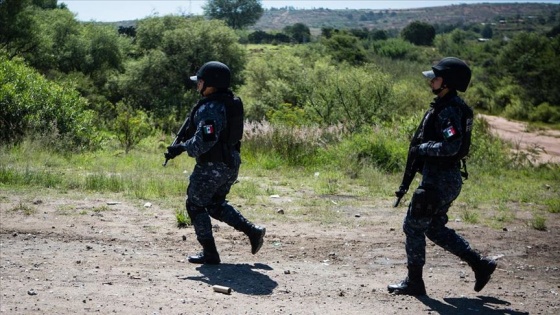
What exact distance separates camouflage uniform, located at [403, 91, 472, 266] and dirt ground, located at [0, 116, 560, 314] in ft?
1.65

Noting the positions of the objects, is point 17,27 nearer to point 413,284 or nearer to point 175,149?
point 175,149

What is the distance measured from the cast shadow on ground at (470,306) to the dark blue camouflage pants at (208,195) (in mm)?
2034

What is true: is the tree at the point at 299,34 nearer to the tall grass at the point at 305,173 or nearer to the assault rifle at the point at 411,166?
the tall grass at the point at 305,173

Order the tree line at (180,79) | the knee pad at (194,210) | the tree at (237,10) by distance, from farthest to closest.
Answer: the tree at (237,10) < the tree line at (180,79) < the knee pad at (194,210)

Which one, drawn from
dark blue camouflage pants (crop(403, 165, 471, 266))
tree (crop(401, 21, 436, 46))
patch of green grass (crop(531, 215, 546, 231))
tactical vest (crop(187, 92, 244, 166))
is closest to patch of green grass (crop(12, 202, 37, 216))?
tactical vest (crop(187, 92, 244, 166))

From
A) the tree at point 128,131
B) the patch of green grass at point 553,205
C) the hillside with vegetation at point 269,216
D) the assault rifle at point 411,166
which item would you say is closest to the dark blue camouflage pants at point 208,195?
the hillside with vegetation at point 269,216

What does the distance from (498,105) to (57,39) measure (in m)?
29.7

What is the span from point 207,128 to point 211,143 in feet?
0.48

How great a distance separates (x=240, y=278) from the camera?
656 centimetres

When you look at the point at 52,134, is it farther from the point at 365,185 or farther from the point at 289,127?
the point at 365,185

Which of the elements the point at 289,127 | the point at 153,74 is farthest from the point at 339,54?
the point at 289,127

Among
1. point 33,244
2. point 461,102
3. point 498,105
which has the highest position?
point 461,102

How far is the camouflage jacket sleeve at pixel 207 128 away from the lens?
6.41 meters

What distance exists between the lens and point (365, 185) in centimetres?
1241
